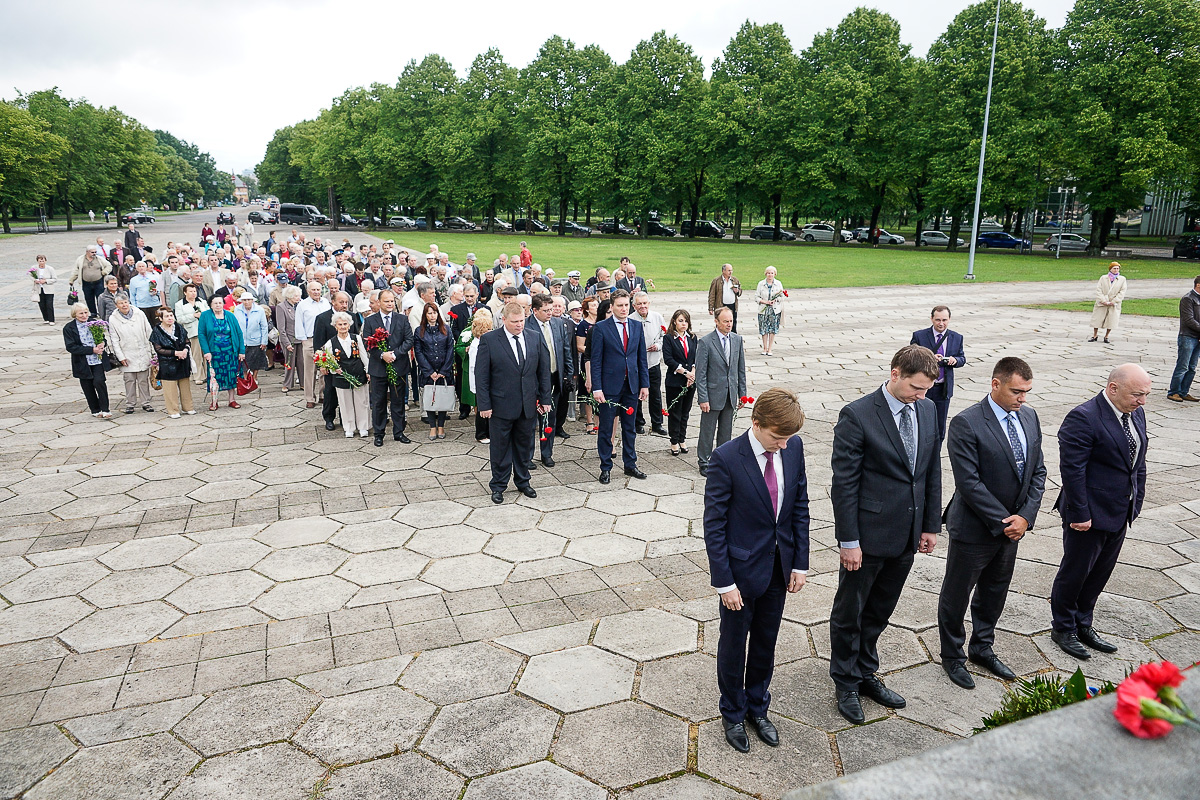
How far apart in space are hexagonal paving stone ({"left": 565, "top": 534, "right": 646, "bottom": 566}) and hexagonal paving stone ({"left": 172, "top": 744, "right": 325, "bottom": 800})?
271cm

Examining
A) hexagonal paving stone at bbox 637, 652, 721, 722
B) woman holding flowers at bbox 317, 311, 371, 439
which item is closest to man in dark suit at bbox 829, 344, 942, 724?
hexagonal paving stone at bbox 637, 652, 721, 722

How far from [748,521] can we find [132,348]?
32.3ft

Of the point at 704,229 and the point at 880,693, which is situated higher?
the point at 704,229

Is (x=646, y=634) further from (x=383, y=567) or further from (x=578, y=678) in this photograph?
(x=383, y=567)

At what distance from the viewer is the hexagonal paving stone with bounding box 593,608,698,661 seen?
4.68 metres

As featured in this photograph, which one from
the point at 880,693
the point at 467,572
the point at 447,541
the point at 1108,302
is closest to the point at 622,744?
the point at 880,693

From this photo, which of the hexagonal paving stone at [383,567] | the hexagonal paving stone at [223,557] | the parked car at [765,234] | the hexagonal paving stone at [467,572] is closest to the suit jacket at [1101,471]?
the hexagonal paving stone at [467,572]

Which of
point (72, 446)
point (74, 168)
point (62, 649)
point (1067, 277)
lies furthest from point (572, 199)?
point (62, 649)

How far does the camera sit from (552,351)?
884cm

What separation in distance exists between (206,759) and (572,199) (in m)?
54.2

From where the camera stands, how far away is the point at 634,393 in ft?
26.3

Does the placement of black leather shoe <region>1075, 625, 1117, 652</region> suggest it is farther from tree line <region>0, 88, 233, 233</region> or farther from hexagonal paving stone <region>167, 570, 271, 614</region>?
tree line <region>0, 88, 233, 233</region>

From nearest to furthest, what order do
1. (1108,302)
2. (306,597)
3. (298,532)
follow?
1. (306,597)
2. (298,532)
3. (1108,302)

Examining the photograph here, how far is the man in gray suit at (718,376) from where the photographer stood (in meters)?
7.65
